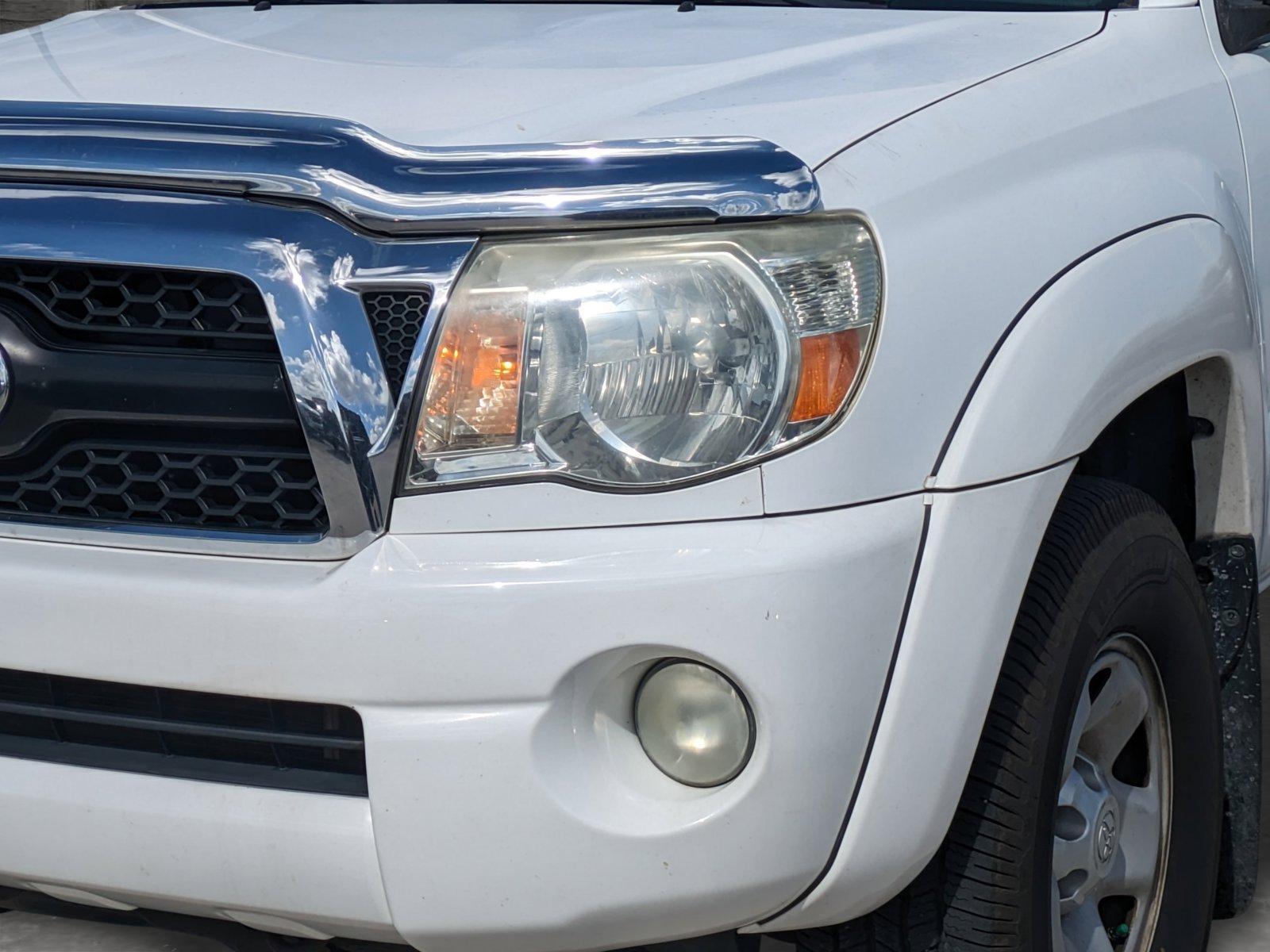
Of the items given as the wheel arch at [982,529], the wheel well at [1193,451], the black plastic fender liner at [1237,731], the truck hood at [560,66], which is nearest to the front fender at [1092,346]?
the wheel arch at [982,529]

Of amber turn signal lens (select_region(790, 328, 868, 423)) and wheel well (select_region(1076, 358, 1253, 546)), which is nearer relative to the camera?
amber turn signal lens (select_region(790, 328, 868, 423))

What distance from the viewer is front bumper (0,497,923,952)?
4.92ft

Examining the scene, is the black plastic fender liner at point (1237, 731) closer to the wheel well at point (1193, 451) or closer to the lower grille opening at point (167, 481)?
the wheel well at point (1193, 451)

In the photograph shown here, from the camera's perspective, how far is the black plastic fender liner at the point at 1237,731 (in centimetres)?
241

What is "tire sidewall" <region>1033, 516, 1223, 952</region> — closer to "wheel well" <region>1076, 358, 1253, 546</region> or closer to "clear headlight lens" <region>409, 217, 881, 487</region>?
"wheel well" <region>1076, 358, 1253, 546</region>

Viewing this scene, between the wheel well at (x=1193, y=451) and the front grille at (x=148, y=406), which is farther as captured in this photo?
the wheel well at (x=1193, y=451)

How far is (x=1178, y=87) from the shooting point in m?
2.27

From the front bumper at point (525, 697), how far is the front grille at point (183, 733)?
0.14ft

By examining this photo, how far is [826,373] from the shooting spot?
1.56 metres

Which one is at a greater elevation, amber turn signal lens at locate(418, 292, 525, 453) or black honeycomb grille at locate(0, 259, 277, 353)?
black honeycomb grille at locate(0, 259, 277, 353)

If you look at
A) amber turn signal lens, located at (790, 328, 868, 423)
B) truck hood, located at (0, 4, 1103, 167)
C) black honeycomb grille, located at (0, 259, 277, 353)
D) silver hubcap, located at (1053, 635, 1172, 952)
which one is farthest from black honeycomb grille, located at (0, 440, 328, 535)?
silver hubcap, located at (1053, 635, 1172, 952)

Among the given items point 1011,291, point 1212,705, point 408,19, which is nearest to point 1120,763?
point 1212,705

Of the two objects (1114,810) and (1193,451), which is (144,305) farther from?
(1193,451)

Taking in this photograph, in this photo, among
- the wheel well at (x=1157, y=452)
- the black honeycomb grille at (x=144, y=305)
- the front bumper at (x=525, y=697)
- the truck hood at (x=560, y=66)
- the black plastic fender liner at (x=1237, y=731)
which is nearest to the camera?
the front bumper at (x=525, y=697)
